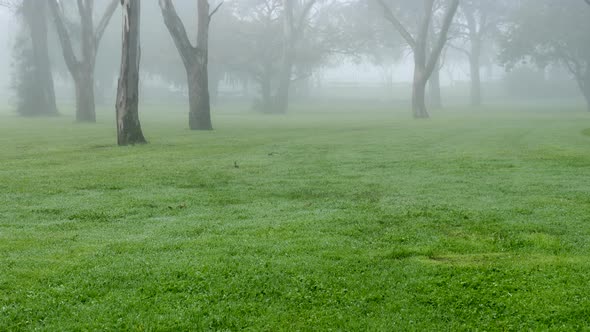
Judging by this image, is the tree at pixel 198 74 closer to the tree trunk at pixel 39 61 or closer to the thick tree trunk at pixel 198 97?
the thick tree trunk at pixel 198 97

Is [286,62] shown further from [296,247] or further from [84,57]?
[296,247]

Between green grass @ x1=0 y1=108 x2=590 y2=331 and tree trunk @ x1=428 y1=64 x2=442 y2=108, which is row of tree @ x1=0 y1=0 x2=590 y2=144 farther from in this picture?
green grass @ x1=0 y1=108 x2=590 y2=331

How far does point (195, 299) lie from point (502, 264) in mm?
2753

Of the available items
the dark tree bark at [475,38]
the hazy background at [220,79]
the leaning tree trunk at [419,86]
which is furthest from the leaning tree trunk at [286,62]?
the dark tree bark at [475,38]

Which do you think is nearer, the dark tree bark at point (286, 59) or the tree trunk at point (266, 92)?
the dark tree bark at point (286, 59)

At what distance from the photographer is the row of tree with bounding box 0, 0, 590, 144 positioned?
2503cm

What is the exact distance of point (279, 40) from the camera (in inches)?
2104

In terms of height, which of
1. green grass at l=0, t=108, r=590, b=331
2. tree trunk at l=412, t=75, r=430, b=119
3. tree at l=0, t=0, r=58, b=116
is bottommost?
green grass at l=0, t=108, r=590, b=331

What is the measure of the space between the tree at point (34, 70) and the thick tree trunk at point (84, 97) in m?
7.30

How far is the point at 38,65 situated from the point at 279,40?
21026 mm

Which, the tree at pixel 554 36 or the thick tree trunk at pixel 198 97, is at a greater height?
the tree at pixel 554 36

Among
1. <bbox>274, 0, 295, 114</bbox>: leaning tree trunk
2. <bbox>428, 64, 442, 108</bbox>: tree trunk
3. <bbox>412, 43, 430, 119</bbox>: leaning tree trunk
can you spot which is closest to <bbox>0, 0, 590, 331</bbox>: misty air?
<bbox>412, 43, 430, 119</bbox>: leaning tree trunk

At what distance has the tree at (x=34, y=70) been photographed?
37719 mm

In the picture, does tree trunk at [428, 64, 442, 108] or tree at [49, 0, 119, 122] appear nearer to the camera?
tree at [49, 0, 119, 122]
